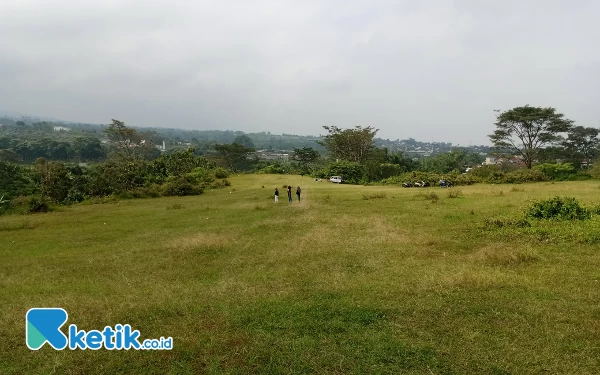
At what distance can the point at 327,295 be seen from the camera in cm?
822

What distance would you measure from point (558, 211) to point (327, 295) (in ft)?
37.2

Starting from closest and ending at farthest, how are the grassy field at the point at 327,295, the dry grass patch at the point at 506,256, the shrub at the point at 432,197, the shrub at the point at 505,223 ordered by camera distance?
1. the grassy field at the point at 327,295
2. the dry grass patch at the point at 506,256
3. the shrub at the point at 505,223
4. the shrub at the point at 432,197

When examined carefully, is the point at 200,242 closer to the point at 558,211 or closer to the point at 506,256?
the point at 506,256

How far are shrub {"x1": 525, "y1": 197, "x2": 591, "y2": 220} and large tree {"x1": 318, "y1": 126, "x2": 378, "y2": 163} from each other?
45749 mm

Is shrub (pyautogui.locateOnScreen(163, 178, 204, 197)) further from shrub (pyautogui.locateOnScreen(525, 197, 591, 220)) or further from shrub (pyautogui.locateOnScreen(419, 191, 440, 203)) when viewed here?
shrub (pyautogui.locateOnScreen(525, 197, 591, 220))

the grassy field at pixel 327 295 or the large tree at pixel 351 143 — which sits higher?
the large tree at pixel 351 143

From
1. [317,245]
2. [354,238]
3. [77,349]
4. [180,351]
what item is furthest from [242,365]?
[354,238]

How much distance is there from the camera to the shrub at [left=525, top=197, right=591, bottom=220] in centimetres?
1377

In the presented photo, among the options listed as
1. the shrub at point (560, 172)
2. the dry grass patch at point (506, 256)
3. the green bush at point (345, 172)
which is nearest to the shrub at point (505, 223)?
the dry grass patch at point (506, 256)

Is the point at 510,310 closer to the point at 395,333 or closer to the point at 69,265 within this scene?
the point at 395,333

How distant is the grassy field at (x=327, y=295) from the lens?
5.80 metres

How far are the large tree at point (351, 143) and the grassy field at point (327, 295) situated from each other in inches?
1735

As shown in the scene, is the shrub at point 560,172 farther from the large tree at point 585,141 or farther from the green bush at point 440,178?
the large tree at point 585,141

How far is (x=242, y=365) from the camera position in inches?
224
